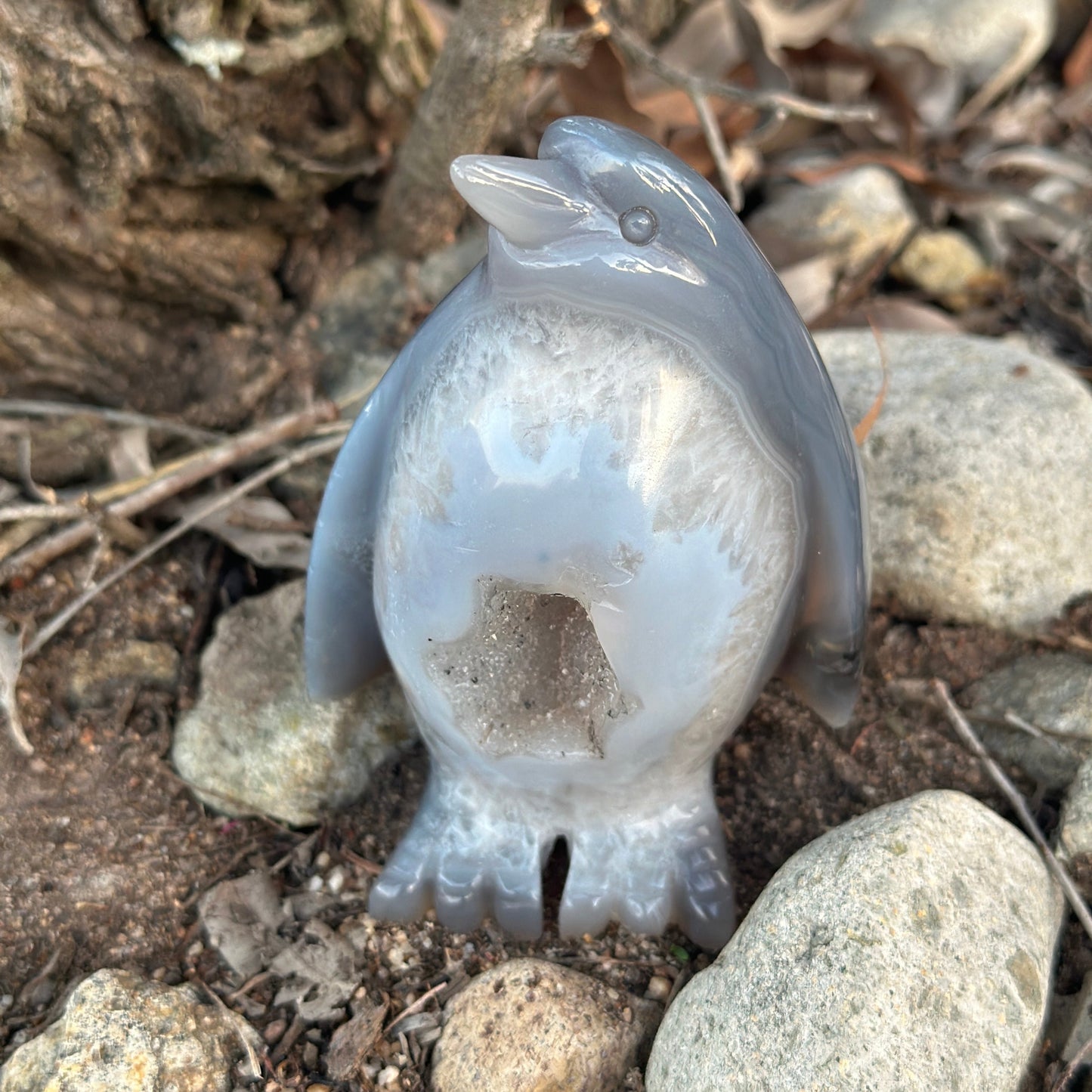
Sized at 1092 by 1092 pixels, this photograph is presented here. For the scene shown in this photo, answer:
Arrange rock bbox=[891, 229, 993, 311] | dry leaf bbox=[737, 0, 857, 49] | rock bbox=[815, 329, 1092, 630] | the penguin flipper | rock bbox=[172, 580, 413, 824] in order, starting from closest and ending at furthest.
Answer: the penguin flipper → rock bbox=[172, 580, 413, 824] → rock bbox=[815, 329, 1092, 630] → rock bbox=[891, 229, 993, 311] → dry leaf bbox=[737, 0, 857, 49]

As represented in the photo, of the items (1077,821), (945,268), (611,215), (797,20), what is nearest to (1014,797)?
(1077,821)

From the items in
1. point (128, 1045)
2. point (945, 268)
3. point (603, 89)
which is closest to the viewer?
point (128, 1045)

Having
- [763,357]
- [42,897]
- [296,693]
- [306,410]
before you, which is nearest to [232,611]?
[296,693]

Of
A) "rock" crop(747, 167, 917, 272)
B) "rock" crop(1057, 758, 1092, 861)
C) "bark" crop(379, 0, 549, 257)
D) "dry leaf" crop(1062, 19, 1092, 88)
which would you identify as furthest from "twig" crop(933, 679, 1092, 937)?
"dry leaf" crop(1062, 19, 1092, 88)

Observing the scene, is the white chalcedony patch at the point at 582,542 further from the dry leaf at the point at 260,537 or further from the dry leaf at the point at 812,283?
the dry leaf at the point at 812,283

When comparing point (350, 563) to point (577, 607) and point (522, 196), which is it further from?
point (522, 196)

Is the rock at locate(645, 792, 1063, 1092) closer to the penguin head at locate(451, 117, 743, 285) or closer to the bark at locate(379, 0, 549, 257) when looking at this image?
the penguin head at locate(451, 117, 743, 285)

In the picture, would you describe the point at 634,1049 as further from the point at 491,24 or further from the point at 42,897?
the point at 491,24
